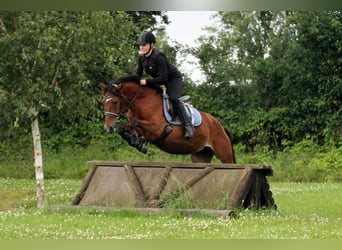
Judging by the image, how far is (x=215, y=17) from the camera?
24.3 metres

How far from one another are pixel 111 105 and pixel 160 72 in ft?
2.29

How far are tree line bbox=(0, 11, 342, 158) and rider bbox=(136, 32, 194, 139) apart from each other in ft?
8.18

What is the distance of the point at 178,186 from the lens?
Result: 9.38m

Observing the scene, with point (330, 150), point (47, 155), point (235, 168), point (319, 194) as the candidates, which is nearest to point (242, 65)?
point (330, 150)

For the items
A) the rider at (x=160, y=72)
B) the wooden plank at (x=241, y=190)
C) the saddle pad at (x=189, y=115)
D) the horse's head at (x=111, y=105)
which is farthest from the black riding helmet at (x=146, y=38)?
the wooden plank at (x=241, y=190)

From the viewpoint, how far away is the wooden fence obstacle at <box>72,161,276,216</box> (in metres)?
9.25

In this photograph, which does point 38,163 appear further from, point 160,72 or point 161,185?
point 160,72

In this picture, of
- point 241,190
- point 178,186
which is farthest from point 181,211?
point 241,190

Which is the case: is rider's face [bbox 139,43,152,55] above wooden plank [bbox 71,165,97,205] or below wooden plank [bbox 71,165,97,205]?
above

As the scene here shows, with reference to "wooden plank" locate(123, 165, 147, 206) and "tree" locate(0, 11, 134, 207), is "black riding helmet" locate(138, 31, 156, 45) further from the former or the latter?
"tree" locate(0, 11, 134, 207)

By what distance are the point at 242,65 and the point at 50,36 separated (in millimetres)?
10801

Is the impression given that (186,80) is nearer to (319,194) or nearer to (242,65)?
(242,65)

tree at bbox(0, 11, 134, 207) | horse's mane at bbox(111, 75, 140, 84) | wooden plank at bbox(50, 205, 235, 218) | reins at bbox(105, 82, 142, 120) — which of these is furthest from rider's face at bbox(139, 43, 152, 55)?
tree at bbox(0, 11, 134, 207)

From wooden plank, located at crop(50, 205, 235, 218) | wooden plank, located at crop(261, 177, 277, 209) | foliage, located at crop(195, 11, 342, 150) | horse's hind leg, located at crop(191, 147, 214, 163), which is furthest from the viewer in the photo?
foliage, located at crop(195, 11, 342, 150)
